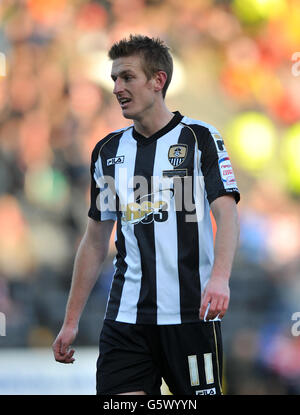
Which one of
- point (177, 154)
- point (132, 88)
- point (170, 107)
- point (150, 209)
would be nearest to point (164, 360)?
point (150, 209)

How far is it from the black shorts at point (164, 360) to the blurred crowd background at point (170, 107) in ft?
9.91

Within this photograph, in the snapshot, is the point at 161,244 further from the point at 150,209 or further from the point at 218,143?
the point at 218,143

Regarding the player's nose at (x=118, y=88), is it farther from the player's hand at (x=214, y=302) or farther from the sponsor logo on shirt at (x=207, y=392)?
the sponsor logo on shirt at (x=207, y=392)

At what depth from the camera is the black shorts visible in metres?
2.41

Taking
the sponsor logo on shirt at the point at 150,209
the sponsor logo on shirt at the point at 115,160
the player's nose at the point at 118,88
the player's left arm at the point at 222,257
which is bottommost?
the player's left arm at the point at 222,257

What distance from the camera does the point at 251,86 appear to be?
626 cm

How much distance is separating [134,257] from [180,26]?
162 inches

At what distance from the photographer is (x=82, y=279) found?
2.67 m

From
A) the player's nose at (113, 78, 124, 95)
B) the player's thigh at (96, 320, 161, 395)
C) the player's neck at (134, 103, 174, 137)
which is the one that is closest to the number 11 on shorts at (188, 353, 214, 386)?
the player's thigh at (96, 320, 161, 395)

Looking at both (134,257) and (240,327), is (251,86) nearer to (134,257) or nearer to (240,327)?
(240,327)

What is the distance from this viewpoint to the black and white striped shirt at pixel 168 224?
244cm

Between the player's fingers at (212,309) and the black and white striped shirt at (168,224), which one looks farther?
the black and white striped shirt at (168,224)

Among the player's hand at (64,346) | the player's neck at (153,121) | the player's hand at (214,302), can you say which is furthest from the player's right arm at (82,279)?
the player's hand at (214,302)
